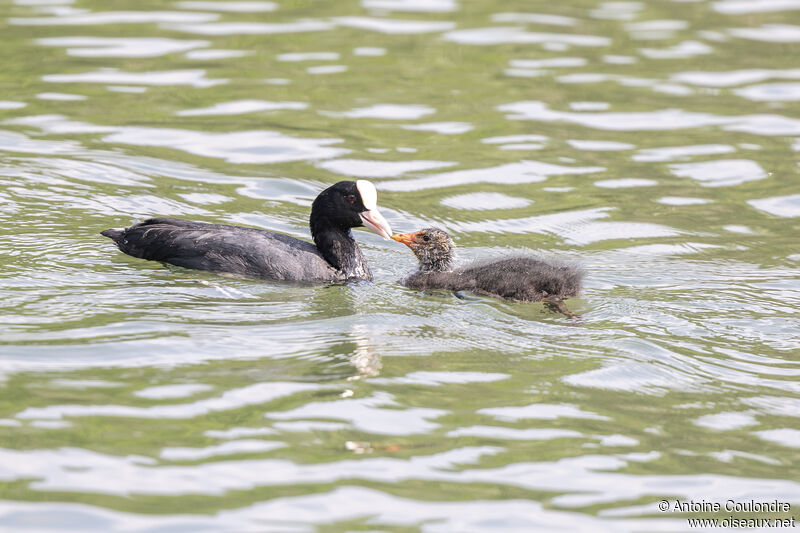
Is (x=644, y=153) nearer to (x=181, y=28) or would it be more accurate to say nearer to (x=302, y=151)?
(x=302, y=151)

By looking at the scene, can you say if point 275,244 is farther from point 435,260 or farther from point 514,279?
point 514,279


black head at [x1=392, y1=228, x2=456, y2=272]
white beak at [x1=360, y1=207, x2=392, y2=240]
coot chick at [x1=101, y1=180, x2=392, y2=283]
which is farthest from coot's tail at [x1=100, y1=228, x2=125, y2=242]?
black head at [x1=392, y1=228, x2=456, y2=272]

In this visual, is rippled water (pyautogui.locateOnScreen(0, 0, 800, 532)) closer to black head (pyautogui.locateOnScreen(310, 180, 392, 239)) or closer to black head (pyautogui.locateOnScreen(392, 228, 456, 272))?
black head (pyautogui.locateOnScreen(392, 228, 456, 272))

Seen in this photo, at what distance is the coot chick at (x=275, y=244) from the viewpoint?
8852mm

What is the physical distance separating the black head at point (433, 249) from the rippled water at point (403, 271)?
0.37 meters

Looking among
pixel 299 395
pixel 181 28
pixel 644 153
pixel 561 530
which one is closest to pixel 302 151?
pixel 644 153

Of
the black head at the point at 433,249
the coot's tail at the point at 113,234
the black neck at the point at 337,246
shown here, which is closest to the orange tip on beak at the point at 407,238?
the black head at the point at 433,249

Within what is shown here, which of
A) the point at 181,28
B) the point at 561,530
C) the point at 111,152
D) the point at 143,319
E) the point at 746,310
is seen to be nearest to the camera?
the point at 561,530

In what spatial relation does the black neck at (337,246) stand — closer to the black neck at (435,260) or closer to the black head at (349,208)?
the black head at (349,208)

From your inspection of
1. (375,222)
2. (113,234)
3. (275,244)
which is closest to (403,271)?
(375,222)

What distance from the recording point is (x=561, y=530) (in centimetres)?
534

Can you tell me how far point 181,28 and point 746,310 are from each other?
33.6ft

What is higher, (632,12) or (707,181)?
(632,12)

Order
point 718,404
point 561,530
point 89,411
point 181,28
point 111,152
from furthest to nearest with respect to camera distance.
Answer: point 181,28
point 111,152
point 718,404
point 89,411
point 561,530
